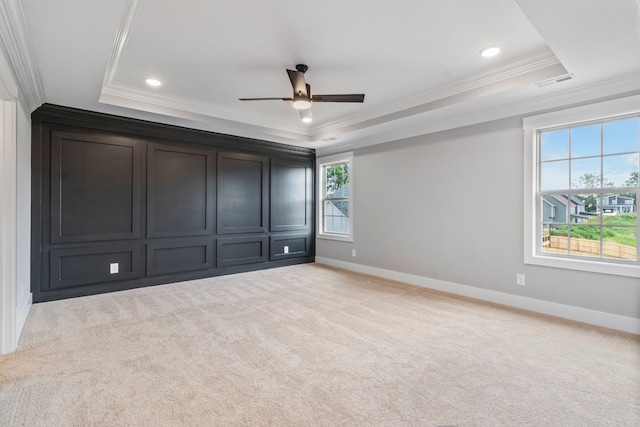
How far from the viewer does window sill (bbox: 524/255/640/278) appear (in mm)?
3057

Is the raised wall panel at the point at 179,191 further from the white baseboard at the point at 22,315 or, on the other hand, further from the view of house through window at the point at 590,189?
the view of house through window at the point at 590,189

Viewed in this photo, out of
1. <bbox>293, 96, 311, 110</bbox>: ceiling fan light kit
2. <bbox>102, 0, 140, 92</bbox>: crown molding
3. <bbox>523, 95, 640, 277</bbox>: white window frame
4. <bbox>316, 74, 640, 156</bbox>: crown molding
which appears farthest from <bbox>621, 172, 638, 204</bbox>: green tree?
<bbox>102, 0, 140, 92</bbox>: crown molding

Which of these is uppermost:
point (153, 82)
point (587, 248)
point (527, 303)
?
point (153, 82)

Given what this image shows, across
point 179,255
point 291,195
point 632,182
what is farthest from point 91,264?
point 632,182

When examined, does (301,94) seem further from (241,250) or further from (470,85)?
(241,250)

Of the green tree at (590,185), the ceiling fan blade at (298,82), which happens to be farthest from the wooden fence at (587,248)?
the ceiling fan blade at (298,82)

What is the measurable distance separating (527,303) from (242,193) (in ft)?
14.5

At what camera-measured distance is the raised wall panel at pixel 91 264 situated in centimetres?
399

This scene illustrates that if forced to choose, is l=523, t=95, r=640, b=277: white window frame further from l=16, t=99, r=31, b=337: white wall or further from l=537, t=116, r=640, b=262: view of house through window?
l=16, t=99, r=31, b=337: white wall

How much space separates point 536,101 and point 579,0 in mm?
1895

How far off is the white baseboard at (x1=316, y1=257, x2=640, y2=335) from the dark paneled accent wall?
2.31 m

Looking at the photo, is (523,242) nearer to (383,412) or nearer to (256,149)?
(383,412)

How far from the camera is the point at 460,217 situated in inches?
171

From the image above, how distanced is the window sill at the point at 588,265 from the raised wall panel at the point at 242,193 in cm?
414
